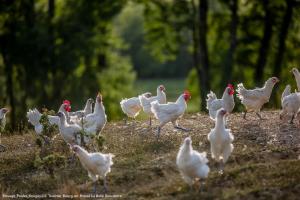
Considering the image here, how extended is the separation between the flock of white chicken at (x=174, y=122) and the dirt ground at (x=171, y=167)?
40cm

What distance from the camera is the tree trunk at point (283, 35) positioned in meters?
37.9

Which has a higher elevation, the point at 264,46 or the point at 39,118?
the point at 264,46

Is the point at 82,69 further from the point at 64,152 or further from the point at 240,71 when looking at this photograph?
the point at 64,152

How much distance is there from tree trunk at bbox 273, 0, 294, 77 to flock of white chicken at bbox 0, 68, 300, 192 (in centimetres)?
1858

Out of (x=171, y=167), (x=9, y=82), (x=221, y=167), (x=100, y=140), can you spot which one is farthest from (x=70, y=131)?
(x=9, y=82)

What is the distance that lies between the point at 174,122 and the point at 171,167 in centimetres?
385

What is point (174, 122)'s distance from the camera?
1916 centimetres

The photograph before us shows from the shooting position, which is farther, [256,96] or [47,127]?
[256,96]

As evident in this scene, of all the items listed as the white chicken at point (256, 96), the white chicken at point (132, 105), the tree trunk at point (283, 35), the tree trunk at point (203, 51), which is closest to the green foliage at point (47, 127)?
the white chicken at point (132, 105)

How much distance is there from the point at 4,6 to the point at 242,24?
14070 millimetres

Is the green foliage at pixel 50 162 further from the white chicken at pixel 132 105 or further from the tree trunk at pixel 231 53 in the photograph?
the tree trunk at pixel 231 53

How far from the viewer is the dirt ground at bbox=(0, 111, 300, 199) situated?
1381cm

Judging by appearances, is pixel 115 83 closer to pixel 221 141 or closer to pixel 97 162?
pixel 221 141

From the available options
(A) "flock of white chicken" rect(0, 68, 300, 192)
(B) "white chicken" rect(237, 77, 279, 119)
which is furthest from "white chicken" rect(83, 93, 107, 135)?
(B) "white chicken" rect(237, 77, 279, 119)
